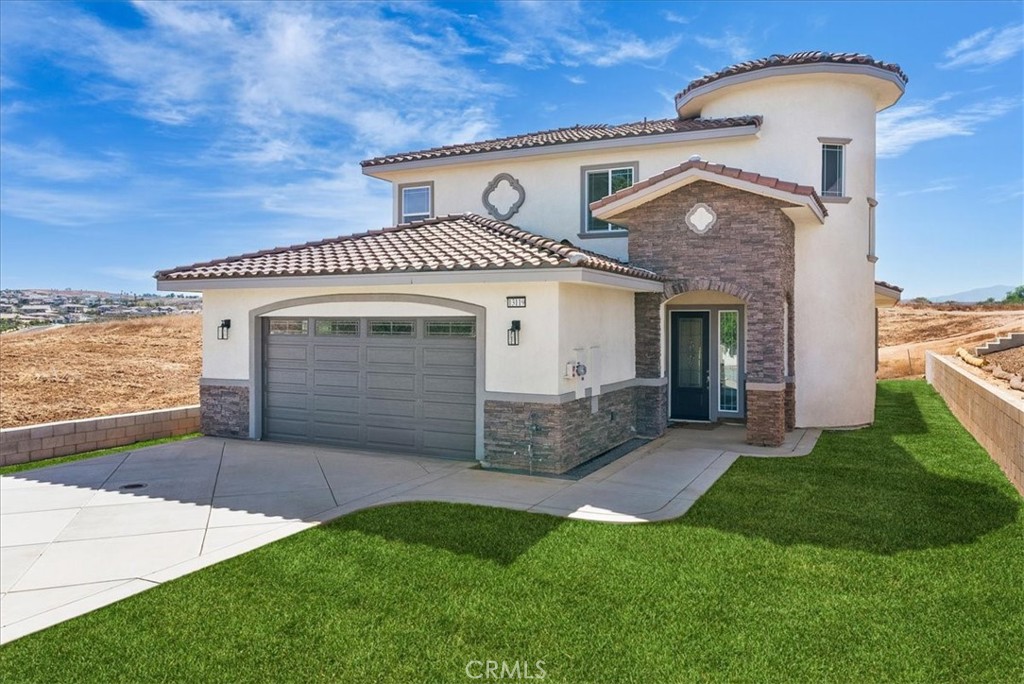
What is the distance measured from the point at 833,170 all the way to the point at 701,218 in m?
4.29

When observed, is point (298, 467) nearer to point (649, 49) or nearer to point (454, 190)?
point (454, 190)

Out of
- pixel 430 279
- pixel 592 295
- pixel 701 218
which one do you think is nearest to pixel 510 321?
pixel 430 279

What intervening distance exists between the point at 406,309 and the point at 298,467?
10.8 ft

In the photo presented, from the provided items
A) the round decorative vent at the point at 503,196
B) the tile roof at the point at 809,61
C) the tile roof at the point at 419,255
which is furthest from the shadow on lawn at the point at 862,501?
the round decorative vent at the point at 503,196

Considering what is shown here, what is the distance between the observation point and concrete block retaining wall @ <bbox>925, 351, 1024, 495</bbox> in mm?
8992

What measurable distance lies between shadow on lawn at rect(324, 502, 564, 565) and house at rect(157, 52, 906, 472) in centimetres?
263

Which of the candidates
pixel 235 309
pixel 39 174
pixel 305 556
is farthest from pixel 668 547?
pixel 39 174

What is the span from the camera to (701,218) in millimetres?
13141

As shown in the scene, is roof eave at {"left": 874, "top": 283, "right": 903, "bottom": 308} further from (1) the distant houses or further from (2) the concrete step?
(1) the distant houses

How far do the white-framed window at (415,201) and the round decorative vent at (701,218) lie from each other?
7719 millimetres

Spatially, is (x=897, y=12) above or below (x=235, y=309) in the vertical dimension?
above

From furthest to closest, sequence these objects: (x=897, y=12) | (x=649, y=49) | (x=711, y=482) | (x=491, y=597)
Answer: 1. (x=649, y=49)
2. (x=897, y=12)
3. (x=711, y=482)
4. (x=491, y=597)

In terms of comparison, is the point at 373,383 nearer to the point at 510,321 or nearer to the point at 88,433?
the point at 510,321

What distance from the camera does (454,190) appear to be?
17797 millimetres
